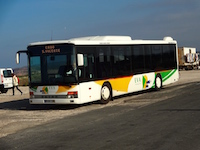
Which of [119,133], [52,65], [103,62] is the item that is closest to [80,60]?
[52,65]

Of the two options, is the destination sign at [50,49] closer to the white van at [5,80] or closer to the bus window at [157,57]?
the bus window at [157,57]

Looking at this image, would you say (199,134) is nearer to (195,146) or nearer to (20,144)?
(195,146)

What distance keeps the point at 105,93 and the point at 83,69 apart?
201cm

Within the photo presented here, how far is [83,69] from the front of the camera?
15477 millimetres

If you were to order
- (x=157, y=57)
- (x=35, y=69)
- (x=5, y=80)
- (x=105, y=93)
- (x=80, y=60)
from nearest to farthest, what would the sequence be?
(x=80, y=60) → (x=35, y=69) → (x=105, y=93) → (x=157, y=57) → (x=5, y=80)

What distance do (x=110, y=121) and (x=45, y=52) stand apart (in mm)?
5575

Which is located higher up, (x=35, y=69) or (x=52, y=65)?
(x=52, y=65)

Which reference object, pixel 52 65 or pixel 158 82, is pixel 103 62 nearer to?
pixel 52 65

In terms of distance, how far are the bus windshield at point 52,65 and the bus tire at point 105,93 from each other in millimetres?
2145

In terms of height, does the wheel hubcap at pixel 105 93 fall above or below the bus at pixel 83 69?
below

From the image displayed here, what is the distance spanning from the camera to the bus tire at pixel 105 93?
16750 mm

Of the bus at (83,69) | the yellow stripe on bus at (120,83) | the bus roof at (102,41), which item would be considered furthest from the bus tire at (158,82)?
the yellow stripe on bus at (120,83)

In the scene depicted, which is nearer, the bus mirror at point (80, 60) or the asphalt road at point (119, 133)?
the asphalt road at point (119, 133)

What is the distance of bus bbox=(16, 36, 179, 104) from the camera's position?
15109 millimetres
